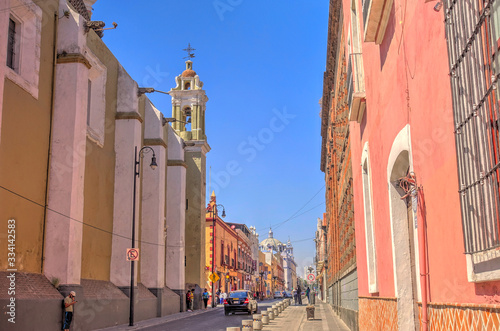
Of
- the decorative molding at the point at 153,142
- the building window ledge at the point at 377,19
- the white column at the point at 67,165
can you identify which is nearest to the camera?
the building window ledge at the point at 377,19

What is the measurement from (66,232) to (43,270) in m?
1.48

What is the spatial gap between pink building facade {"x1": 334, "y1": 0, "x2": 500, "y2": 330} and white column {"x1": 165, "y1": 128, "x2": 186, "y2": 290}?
28.2 meters

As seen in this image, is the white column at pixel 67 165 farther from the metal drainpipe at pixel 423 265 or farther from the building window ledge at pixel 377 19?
the metal drainpipe at pixel 423 265

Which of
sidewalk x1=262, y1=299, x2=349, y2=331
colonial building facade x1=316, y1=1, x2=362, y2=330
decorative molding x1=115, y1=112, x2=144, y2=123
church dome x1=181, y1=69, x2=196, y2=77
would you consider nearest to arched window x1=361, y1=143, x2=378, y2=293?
colonial building facade x1=316, y1=1, x2=362, y2=330

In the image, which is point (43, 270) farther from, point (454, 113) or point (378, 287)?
point (454, 113)

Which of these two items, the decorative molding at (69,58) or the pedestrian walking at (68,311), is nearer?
the pedestrian walking at (68,311)

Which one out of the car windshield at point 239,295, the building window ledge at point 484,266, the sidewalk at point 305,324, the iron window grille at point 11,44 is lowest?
the sidewalk at point 305,324

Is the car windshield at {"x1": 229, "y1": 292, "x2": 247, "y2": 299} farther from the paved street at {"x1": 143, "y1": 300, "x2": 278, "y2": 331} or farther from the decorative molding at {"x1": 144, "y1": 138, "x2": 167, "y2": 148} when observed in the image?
the decorative molding at {"x1": 144, "y1": 138, "x2": 167, "y2": 148}

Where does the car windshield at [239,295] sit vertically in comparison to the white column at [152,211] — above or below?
below

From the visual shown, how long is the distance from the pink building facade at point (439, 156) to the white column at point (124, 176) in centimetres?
1942

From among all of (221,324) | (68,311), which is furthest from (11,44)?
(221,324)

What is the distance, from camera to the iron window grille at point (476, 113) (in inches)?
128

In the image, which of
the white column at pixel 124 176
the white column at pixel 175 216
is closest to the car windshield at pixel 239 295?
the white column at pixel 175 216

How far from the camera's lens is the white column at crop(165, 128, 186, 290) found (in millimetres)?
35438
